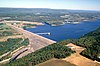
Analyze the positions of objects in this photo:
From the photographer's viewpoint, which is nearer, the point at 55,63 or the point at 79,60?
the point at 55,63

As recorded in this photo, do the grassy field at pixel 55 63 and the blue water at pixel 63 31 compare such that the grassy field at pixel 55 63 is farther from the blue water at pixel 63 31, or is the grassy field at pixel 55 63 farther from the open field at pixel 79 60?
the blue water at pixel 63 31

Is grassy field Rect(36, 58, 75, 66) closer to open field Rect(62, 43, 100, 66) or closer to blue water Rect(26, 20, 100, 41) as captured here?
open field Rect(62, 43, 100, 66)

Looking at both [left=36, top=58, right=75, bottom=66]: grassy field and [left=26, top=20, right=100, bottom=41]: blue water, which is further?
[left=26, top=20, right=100, bottom=41]: blue water

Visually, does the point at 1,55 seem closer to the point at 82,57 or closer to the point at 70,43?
the point at 70,43

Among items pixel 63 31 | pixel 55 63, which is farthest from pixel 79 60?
pixel 63 31

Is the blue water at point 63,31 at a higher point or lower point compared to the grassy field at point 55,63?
lower

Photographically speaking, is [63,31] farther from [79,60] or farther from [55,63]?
[55,63]

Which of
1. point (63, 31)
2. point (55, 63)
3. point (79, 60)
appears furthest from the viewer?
point (63, 31)

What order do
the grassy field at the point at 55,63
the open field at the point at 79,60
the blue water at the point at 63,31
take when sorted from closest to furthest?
the open field at the point at 79,60
the grassy field at the point at 55,63
the blue water at the point at 63,31

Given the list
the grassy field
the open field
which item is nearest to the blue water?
the open field

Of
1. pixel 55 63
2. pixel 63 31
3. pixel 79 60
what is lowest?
pixel 63 31

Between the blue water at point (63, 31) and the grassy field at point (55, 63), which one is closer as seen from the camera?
the grassy field at point (55, 63)

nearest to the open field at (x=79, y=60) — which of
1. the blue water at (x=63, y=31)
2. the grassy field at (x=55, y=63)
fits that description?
the grassy field at (x=55, y=63)
